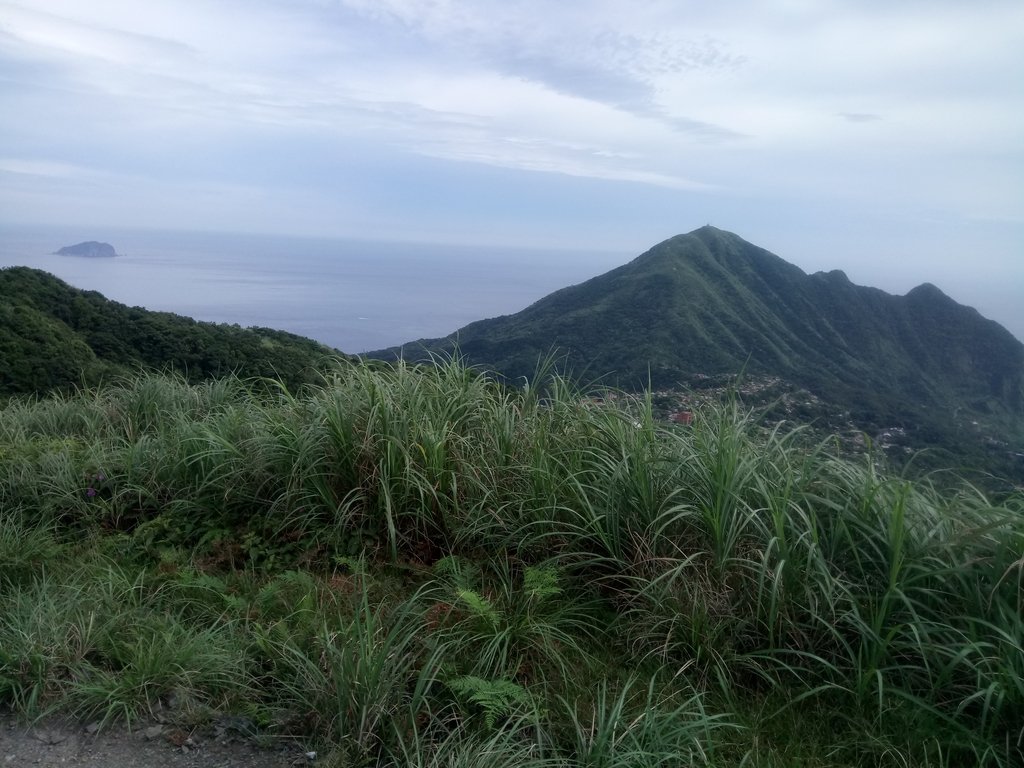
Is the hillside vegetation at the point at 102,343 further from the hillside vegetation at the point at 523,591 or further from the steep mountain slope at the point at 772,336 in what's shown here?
the hillside vegetation at the point at 523,591

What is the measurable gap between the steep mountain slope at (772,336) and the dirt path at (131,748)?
9.31 feet

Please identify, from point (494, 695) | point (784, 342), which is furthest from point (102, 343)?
point (494, 695)

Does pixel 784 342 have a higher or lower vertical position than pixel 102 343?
higher

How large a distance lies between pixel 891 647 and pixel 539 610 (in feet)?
4.35

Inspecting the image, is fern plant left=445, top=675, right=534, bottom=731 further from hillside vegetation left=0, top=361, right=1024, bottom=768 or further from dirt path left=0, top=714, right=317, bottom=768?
dirt path left=0, top=714, right=317, bottom=768

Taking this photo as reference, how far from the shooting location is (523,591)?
11.1ft

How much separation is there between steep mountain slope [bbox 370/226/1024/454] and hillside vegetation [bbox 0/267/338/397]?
113 inches

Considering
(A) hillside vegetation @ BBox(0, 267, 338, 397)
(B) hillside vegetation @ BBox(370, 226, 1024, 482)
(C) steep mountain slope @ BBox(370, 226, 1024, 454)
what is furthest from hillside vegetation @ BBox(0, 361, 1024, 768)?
(A) hillside vegetation @ BBox(0, 267, 338, 397)

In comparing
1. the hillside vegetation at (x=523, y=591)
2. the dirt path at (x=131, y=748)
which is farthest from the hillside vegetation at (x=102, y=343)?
the dirt path at (x=131, y=748)

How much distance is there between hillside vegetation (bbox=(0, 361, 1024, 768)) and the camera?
2.73 m

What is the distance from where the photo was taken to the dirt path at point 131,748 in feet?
8.64

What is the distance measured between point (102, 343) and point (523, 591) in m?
12.2

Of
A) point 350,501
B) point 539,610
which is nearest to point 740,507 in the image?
point 539,610

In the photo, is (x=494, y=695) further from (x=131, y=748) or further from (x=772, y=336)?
(x=772, y=336)
